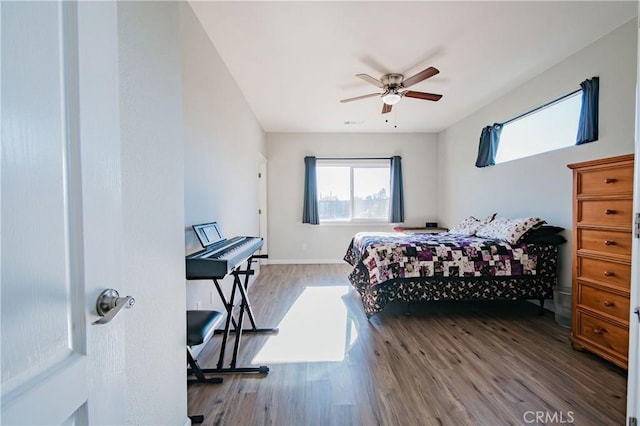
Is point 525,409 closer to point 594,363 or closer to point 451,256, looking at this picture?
point 594,363

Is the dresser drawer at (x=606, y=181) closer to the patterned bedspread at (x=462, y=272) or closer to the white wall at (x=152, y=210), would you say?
the patterned bedspread at (x=462, y=272)

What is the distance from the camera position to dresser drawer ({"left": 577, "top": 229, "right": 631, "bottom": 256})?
1858mm

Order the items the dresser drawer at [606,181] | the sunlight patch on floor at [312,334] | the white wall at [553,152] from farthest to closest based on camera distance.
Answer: the white wall at [553,152], the sunlight patch on floor at [312,334], the dresser drawer at [606,181]

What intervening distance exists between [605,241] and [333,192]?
163 inches

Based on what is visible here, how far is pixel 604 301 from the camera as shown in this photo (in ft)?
6.51

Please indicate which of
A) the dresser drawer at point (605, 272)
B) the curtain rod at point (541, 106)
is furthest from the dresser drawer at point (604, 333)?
the curtain rod at point (541, 106)

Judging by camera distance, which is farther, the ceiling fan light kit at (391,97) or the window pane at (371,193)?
the window pane at (371,193)

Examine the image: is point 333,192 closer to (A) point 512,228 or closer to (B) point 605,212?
(A) point 512,228

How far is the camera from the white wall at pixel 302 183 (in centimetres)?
552

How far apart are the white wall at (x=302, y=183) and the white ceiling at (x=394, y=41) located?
171 cm

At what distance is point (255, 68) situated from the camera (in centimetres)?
295

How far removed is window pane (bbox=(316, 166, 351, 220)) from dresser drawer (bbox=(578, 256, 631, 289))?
3.87m

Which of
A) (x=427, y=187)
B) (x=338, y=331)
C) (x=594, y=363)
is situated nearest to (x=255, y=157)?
(x=338, y=331)

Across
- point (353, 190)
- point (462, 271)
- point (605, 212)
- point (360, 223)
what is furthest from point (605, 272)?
point (353, 190)
